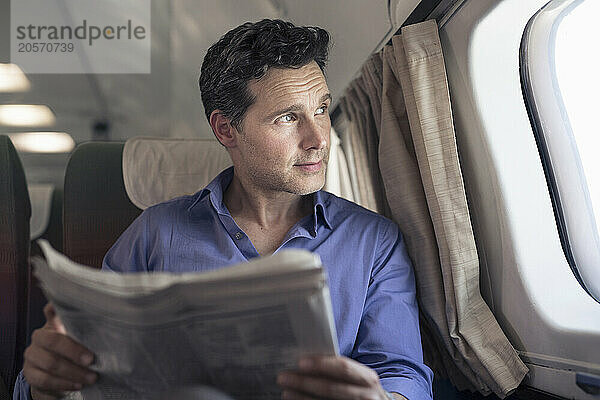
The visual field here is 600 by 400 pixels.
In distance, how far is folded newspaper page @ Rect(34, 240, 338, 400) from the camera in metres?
0.74

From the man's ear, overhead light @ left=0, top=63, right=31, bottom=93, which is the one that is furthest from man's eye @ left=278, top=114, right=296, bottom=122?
overhead light @ left=0, top=63, right=31, bottom=93

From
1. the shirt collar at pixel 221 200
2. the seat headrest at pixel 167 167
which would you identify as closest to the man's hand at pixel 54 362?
the shirt collar at pixel 221 200

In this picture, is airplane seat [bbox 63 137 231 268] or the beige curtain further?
airplane seat [bbox 63 137 231 268]

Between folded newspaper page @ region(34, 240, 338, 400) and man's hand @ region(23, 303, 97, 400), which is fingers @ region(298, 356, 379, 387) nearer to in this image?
folded newspaper page @ region(34, 240, 338, 400)

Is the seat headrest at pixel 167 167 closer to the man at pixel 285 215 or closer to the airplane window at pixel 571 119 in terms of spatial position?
the man at pixel 285 215

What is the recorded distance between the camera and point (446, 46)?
134 centimetres

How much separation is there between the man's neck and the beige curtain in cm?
20

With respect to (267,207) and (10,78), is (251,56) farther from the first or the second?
(10,78)

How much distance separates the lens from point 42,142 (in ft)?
5.83

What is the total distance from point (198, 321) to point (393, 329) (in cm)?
49

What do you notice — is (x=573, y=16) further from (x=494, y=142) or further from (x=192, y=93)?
(x=192, y=93)

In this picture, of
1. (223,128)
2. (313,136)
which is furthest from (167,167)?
(313,136)

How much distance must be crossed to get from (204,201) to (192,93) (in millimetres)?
533

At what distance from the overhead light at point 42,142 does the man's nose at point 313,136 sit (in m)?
0.79
